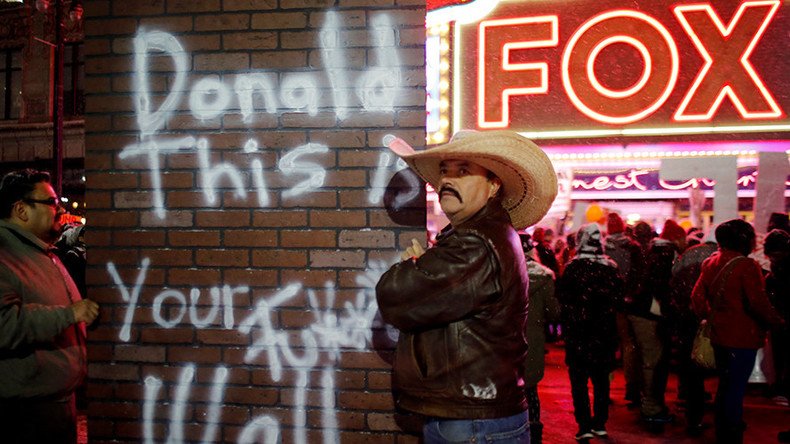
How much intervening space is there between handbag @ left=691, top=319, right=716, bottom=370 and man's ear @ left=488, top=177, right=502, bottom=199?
11.7 feet

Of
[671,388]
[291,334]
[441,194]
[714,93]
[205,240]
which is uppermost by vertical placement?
[714,93]

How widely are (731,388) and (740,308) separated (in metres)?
0.68

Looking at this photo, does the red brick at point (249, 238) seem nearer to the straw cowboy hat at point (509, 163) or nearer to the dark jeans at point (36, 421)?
the straw cowboy hat at point (509, 163)

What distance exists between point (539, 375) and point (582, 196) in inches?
295

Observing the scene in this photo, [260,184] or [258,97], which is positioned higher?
[258,97]

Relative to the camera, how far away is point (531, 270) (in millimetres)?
5324

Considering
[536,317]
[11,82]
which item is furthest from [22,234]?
[11,82]

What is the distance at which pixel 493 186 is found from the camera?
276 centimetres

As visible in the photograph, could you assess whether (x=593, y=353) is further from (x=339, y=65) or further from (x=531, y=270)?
(x=339, y=65)

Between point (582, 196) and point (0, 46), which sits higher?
point (0, 46)

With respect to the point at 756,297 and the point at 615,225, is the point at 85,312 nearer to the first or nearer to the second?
the point at 756,297

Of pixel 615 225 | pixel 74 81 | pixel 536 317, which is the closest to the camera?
pixel 536 317

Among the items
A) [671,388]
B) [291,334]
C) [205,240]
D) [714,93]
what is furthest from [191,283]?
[714,93]

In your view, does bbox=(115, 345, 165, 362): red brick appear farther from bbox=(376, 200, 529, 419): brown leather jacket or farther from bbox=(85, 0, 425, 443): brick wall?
bbox=(376, 200, 529, 419): brown leather jacket
